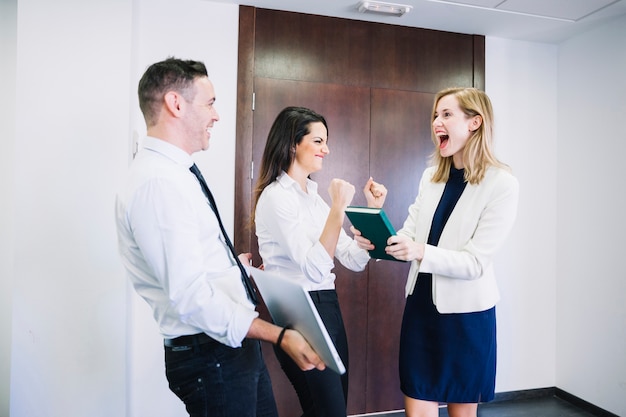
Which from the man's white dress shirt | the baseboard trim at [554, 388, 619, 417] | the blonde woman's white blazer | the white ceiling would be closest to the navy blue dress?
the blonde woman's white blazer

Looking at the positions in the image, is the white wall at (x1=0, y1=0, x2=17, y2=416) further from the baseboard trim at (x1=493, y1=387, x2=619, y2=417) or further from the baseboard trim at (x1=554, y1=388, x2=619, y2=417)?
the baseboard trim at (x1=554, y1=388, x2=619, y2=417)

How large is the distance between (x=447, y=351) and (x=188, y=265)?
3.56 feet

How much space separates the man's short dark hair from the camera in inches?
53.4

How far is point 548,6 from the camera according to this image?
273 cm

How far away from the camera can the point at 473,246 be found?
5.66 ft

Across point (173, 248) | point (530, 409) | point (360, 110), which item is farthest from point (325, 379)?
point (530, 409)

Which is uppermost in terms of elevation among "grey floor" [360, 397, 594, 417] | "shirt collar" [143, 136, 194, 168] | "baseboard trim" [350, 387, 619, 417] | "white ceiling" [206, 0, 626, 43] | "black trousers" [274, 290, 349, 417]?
"white ceiling" [206, 0, 626, 43]

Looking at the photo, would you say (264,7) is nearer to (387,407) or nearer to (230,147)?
(230,147)

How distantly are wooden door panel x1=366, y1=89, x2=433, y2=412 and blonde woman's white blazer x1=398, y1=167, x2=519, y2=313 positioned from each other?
4.13ft

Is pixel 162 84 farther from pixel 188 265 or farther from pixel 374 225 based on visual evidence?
pixel 374 225

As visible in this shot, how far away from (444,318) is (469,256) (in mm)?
265

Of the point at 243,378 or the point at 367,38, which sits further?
the point at 367,38

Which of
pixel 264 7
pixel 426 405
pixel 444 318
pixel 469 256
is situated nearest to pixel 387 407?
pixel 426 405

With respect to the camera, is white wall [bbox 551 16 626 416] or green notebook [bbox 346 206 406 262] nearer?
green notebook [bbox 346 206 406 262]
